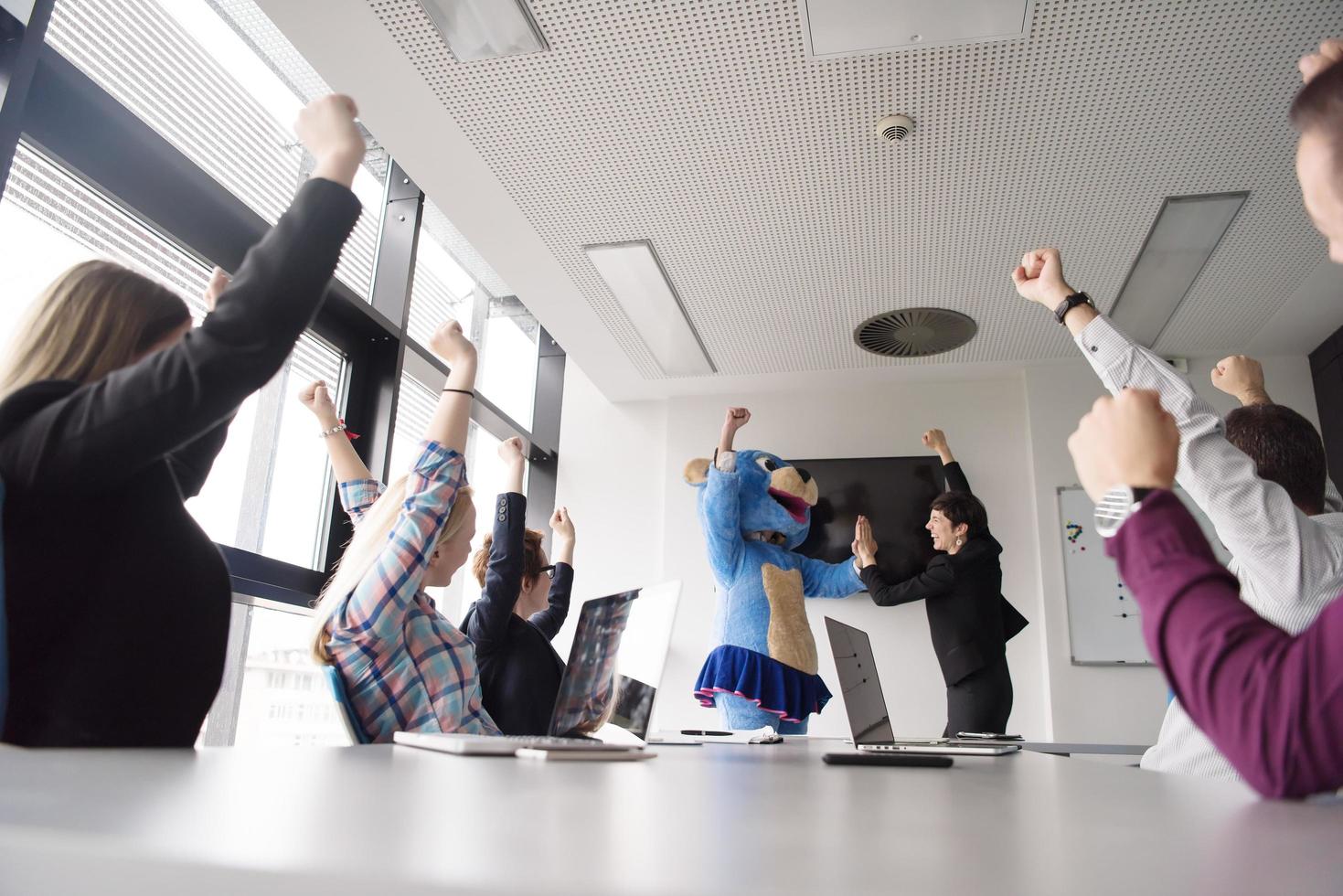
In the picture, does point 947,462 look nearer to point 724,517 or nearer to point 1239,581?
point 724,517

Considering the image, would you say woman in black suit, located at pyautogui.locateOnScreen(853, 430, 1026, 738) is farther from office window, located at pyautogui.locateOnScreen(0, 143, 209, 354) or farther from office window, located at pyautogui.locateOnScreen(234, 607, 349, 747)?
office window, located at pyautogui.locateOnScreen(0, 143, 209, 354)

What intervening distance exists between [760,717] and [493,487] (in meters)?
2.43

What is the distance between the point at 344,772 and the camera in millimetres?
751

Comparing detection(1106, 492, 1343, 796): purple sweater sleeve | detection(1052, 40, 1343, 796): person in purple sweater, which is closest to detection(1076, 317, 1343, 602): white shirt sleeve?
detection(1052, 40, 1343, 796): person in purple sweater

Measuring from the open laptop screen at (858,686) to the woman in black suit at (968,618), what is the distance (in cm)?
132

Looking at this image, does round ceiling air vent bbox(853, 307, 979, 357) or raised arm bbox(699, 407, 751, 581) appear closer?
raised arm bbox(699, 407, 751, 581)

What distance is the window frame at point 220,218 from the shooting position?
2.09m

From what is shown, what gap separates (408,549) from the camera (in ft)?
4.59

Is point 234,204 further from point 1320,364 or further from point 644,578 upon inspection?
point 1320,364

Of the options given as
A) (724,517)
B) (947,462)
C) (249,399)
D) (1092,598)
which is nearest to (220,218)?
(249,399)

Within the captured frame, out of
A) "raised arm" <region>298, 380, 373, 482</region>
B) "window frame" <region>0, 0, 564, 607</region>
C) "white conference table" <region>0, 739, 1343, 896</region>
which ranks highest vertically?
"window frame" <region>0, 0, 564, 607</region>

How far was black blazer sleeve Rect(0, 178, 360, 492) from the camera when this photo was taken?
83 cm

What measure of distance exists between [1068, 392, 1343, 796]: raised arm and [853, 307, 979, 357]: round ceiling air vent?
3.50 meters

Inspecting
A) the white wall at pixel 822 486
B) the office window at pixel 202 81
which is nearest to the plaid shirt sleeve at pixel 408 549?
the office window at pixel 202 81
